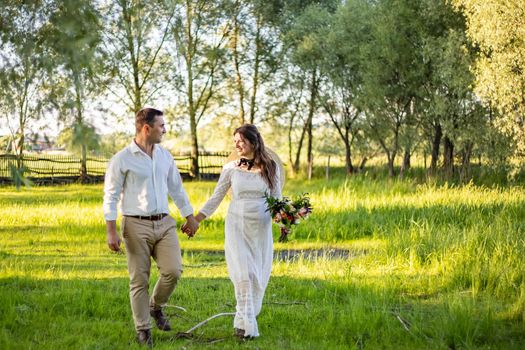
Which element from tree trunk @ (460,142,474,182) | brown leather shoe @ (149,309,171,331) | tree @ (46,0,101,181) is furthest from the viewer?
tree trunk @ (460,142,474,182)

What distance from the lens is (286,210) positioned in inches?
269

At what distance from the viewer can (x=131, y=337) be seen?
6.57 metres

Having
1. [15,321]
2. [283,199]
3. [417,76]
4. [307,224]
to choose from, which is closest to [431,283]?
[283,199]

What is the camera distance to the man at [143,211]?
6.20 metres

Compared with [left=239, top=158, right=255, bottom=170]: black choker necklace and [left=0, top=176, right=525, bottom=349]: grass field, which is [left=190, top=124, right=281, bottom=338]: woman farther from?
[left=0, top=176, right=525, bottom=349]: grass field

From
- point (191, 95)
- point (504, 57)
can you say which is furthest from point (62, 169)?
point (504, 57)

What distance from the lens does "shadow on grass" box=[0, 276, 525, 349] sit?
21.3ft

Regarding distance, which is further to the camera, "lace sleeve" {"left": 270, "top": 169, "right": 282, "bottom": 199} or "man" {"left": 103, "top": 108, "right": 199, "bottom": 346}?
"lace sleeve" {"left": 270, "top": 169, "right": 282, "bottom": 199}

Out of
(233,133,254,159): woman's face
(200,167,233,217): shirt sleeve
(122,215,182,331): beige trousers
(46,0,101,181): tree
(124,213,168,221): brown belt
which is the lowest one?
(122,215,182,331): beige trousers

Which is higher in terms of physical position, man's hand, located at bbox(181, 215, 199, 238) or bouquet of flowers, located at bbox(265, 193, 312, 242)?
bouquet of flowers, located at bbox(265, 193, 312, 242)

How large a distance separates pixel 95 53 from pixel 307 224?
10.3 metres

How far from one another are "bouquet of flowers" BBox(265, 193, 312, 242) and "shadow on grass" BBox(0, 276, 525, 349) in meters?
1.08

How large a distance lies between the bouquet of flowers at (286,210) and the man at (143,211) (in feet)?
3.25

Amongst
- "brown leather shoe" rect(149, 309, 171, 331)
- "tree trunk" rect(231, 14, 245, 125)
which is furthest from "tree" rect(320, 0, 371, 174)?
"brown leather shoe" rect(149, 309, 171, 331)
